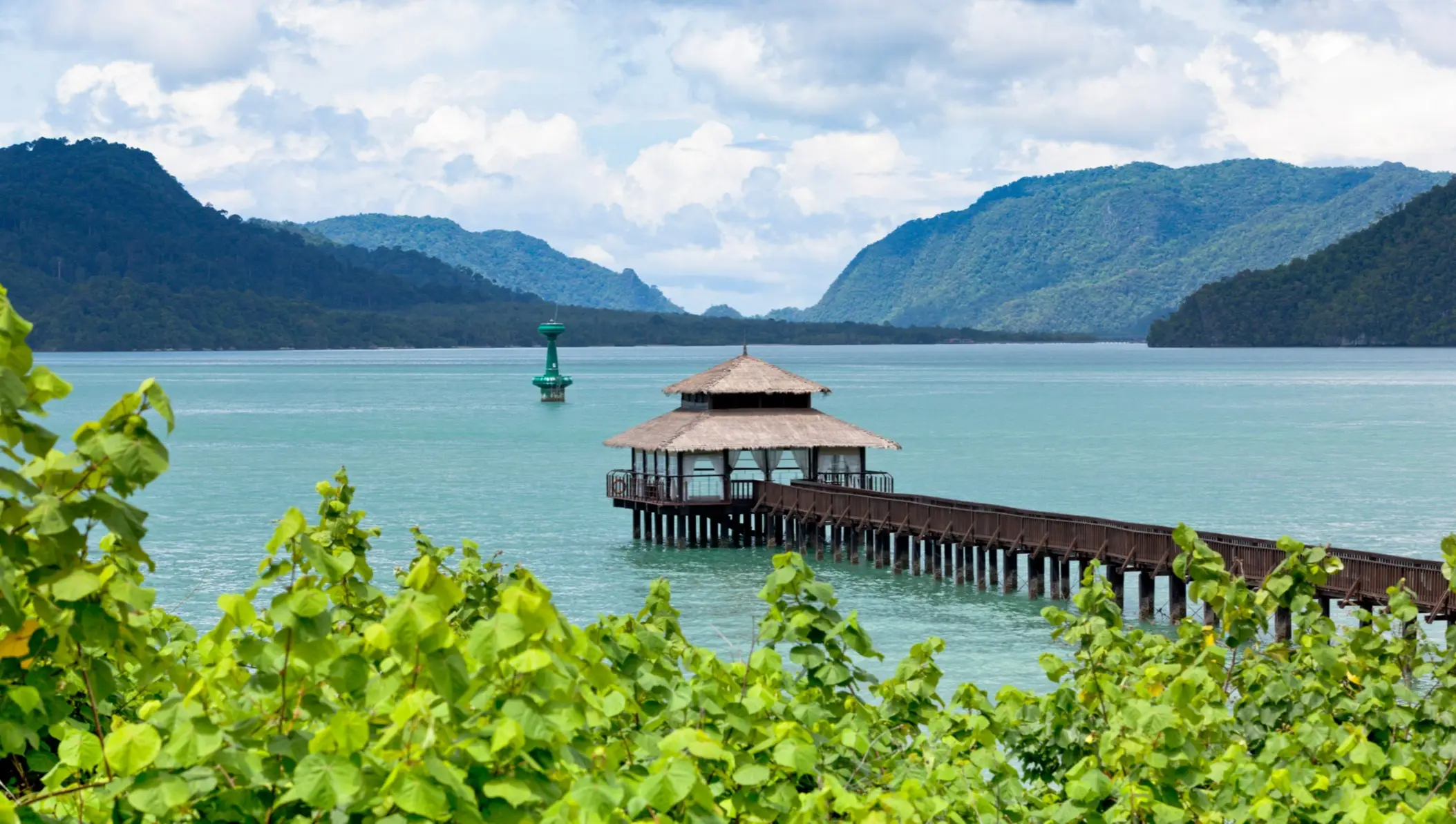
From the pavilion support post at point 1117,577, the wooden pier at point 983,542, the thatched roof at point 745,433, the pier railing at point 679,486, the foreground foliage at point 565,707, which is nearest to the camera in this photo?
the foreground foliage at point 565,707

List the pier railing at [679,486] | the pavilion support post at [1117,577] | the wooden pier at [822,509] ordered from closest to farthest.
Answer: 1. the pavilion support post at [1117,577]
2. the wooden pier at [822,509]
3. the pier railing at [679,486]

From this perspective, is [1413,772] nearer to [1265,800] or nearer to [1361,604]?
[1265,800]

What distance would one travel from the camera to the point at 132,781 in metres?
5.13

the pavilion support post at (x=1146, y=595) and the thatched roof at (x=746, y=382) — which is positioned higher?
the thatched roof at (x=746, y=382)

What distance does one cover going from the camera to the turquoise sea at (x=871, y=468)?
3716cm

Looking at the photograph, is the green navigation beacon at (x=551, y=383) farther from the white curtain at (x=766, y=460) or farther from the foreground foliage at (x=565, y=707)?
the foreground foliage at (x=565, y=707)

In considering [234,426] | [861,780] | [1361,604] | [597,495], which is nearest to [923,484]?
[597,495]

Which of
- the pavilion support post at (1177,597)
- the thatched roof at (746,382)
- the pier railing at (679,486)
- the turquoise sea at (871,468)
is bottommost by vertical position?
the turquoise sea at (871,468)

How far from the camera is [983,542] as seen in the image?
3591 centimetres

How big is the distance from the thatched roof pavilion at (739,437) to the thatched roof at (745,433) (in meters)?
0.02

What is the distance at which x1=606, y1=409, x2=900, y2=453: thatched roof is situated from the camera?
42.7 m

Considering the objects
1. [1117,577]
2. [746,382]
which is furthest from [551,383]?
[1117,577]

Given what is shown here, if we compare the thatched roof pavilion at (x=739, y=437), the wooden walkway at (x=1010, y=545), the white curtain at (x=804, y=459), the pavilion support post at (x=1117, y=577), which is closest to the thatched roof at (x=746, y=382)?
the thatched roof pavilion at (x=739, y=437)

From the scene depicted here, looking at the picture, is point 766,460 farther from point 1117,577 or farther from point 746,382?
point 1117,577
